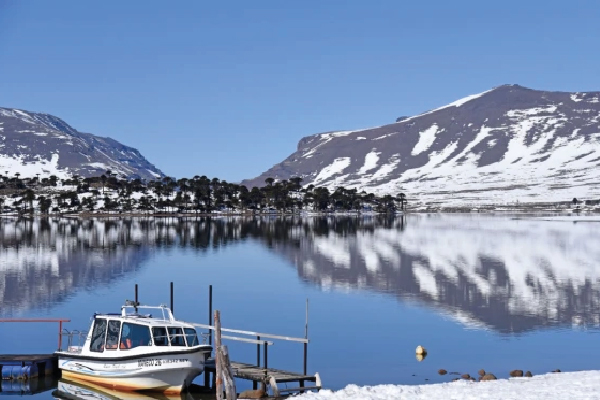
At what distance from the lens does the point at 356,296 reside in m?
66.4

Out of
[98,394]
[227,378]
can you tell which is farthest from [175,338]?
[227,378]

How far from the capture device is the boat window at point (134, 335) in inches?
1388

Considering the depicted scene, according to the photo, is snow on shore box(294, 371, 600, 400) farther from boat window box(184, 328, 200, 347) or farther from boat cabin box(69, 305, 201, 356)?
boat cabin box(69, 305, 201, 356)

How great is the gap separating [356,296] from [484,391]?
129 feet

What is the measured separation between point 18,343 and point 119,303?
15111mm

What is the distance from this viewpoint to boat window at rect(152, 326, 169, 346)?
35.0 meters

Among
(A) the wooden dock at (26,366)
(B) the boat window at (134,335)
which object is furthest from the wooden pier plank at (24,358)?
(B) the boat window at (134,335)

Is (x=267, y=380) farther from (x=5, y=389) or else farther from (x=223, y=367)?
(x=5, y=389)

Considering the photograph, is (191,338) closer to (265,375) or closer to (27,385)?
(265,375)

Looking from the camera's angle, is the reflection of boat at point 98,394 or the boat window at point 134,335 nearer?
the reflection of boat at point 98,394

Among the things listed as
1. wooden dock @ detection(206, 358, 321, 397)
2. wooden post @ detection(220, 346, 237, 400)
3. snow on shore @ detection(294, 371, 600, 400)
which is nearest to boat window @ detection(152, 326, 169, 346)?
wooden dock @ detection(206, 358, 321, 397)

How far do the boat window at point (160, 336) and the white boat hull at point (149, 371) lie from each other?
2.65ft

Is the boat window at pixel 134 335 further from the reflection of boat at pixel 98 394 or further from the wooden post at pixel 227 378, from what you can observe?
the wooden post at pixel 227 378

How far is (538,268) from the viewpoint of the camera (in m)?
87.0
